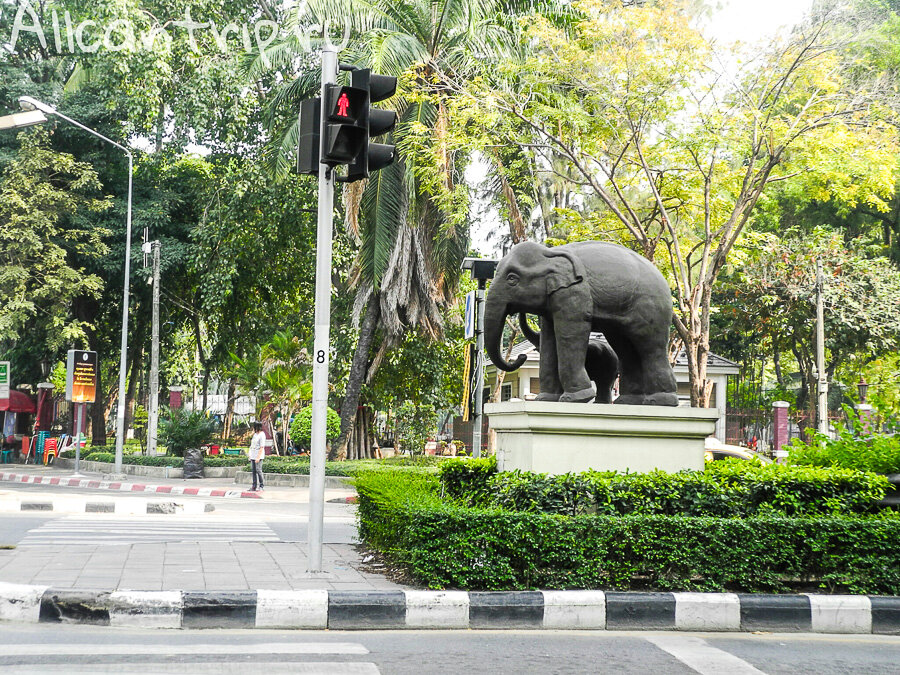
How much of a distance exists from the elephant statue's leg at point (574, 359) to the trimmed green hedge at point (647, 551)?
5.23 feet

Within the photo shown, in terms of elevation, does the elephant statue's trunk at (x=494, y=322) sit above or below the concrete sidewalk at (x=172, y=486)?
above

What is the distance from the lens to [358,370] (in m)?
24.5

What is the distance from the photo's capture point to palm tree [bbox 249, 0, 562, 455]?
2105 cm

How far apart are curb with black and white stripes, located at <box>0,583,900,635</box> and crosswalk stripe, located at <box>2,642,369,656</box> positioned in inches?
22.8

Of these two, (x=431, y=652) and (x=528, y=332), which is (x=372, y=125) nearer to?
(x=528, y=332)

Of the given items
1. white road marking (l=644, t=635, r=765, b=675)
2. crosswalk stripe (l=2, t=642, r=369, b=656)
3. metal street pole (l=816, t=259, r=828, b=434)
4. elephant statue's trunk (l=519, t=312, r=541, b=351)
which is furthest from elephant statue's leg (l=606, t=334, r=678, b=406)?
metal street pole (l=816, t=259, r=828, b=434)

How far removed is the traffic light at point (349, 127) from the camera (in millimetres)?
7355

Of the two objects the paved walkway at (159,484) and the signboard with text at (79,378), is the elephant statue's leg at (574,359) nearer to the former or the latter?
the paved walkway at (159,484)

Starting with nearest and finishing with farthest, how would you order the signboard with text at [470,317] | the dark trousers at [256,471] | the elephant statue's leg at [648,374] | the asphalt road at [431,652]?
the asphalt road at [431,652] → the elephant statue's leg at [648,374] → the signboard with text at [470,317] → the dark trousers at [256,471]

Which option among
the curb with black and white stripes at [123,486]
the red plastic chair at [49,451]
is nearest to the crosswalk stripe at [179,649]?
the curb with black and white stripes at [123,486]

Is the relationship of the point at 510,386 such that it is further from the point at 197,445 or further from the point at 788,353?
the point at 197,445

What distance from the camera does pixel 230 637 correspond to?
5801 mm

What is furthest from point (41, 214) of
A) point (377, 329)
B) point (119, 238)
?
point (377, 329)

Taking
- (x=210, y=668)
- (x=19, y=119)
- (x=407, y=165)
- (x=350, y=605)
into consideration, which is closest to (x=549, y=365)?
(x=350, y=605)
